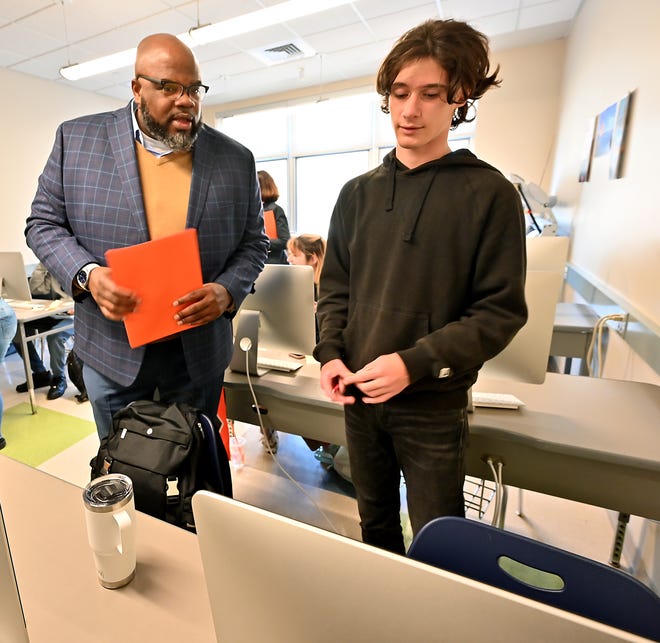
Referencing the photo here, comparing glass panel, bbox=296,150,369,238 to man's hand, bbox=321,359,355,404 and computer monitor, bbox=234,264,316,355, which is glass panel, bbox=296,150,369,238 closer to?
computer monitor, bbox=234,264,316,355

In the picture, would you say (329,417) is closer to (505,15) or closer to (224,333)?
(224,333)

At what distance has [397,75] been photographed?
803mm

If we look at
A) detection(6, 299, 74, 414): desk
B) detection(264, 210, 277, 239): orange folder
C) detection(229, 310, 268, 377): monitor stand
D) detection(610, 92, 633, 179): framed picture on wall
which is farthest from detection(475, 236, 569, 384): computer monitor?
detection(6, 299, 74, 414): desk

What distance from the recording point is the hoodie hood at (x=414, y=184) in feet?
2.67

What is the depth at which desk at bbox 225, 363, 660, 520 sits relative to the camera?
3.40 ft

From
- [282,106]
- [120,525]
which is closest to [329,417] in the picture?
[120,525]

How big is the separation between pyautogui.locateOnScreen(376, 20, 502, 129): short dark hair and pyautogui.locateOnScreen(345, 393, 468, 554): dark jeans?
0.62 meters

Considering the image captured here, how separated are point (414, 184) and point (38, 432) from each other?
289 cm

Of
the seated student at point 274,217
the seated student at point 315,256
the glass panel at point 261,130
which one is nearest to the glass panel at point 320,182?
the glass panel at point 261,130

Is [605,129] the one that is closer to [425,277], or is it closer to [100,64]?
[425,277]

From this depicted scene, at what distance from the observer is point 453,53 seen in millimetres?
763

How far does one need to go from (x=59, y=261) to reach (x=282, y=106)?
5.48m

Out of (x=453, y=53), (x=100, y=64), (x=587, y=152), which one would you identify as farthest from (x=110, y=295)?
(x=100, y=64)

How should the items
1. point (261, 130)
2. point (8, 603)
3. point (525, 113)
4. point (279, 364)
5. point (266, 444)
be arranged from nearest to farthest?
1. point (8, 603)
2. point (279, 364)
3. point (266, 444)
4. point (525, 113)
5. point (261, 130)
